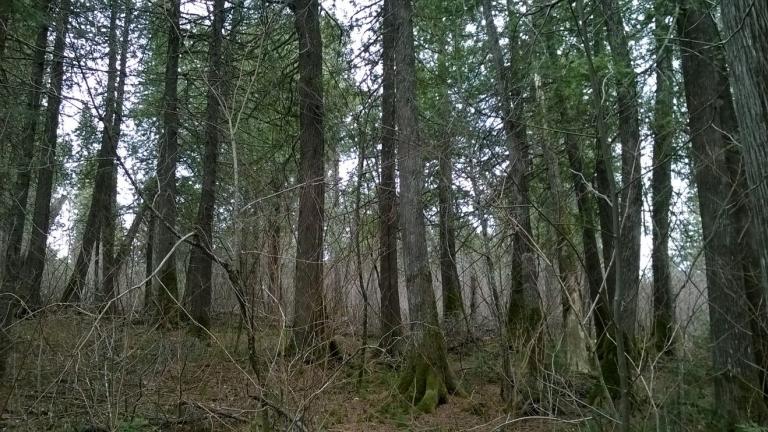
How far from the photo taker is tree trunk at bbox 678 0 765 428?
5418mm

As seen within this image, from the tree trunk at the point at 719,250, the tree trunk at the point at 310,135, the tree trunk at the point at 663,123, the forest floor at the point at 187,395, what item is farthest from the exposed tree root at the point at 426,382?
the tree trunk at the point at 719,250

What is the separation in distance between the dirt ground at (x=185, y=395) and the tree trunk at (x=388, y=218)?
7.22 feet

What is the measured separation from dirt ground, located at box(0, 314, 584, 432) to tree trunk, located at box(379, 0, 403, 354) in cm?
220

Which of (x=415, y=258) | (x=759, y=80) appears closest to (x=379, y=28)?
(x=415, y=258)

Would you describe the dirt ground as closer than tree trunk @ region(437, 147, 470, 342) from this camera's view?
Yes

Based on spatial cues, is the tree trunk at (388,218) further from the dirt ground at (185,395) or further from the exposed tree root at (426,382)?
the dirt ground at (185,395)

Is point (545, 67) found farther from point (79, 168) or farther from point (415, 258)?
point (79, 168)

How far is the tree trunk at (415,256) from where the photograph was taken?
7.08 meters

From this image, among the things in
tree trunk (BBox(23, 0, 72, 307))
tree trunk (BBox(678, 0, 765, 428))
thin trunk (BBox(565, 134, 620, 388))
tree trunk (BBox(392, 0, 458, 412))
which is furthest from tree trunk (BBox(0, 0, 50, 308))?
tree trunk (BBox(678, 0, 765, 428))

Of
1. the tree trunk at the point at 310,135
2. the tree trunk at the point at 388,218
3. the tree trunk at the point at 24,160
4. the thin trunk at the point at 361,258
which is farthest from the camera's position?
the tree trunk at the point at 388,218

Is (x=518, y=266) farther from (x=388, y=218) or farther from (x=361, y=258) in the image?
(x=388, y=218)

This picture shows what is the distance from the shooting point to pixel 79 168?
13.8m

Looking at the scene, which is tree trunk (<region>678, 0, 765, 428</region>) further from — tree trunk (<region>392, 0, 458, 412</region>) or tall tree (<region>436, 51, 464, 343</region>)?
tree trunk (<region>392, 0, 458, 412</region>)

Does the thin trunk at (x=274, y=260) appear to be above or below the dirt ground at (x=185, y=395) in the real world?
above
